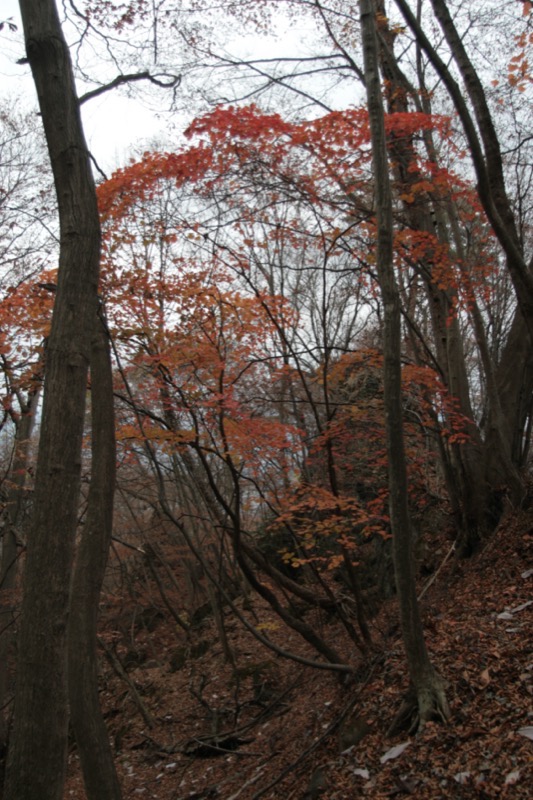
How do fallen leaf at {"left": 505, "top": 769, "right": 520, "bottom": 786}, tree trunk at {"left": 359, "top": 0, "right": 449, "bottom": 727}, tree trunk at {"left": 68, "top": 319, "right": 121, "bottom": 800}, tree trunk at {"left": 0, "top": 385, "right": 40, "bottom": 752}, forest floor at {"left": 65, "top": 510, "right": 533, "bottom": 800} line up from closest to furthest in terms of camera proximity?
fallen leaf at {"left": 505, "top": 769, "right": 520, "bottom": 786} → forest floor at {"left": 65, "top": 510, "right": 533, "bottom": 800} → tree trunk at {"left": 359, "top": 0, "right": 449, "bottom": 727} → tree trunk at {"left": 68, "top": 319, "right": 121, "bottom": 800} → tree trunk at {"left": 0, "top": 385, "right": 40, "bottom": 752}

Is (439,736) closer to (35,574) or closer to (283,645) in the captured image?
(35,574)

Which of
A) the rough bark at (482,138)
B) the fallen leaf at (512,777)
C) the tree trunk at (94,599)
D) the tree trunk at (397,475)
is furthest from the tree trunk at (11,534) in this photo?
the fallen leaf at (512,777)

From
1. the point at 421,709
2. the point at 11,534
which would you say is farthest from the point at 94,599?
the point at 11,534

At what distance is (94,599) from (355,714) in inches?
115

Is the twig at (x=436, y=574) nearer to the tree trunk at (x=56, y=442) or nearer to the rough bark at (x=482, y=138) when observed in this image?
the rough bark at (x=482, y=138)

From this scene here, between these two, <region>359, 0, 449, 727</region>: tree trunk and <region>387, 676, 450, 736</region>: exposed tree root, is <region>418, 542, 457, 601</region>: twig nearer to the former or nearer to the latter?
<region>387, 676, 450, 736</region>: exposed tree root

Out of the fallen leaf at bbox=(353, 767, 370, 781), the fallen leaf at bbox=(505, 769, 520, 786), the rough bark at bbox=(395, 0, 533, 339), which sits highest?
the rough bark at bbox=(395, 0, 533, 339)

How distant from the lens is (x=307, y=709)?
7.87 metres

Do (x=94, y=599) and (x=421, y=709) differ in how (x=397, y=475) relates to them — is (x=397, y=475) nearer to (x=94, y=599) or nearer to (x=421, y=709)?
(x=421, y=709)

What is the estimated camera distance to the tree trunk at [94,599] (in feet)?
17.2

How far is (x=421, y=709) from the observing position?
459cm

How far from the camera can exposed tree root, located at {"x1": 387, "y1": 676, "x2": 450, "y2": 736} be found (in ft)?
14.8

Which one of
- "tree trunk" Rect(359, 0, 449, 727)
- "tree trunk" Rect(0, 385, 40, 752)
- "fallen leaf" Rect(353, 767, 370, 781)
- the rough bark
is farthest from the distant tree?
"tree trunk" Rect(0, 385, 40, 752)

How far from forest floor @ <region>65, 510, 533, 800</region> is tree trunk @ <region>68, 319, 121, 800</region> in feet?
6.09
